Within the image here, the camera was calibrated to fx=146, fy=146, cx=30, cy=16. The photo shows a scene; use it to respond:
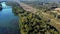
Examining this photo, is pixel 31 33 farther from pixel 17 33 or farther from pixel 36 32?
pixel 17 33

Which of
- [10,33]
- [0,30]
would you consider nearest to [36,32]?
[10,33]

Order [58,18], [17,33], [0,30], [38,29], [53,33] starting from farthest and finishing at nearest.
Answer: [58,18], [0,30], [17,33], [38,29], [53,33]

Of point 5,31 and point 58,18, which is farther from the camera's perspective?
point 58,18

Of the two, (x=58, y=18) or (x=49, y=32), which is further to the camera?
(x=58, y=18)

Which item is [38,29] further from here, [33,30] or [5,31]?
[5,31]

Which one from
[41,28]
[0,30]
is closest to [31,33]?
[41,28]

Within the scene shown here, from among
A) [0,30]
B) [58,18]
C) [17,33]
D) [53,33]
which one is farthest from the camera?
[58,18]

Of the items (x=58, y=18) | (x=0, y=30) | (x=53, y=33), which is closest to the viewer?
(x=53, y=33)

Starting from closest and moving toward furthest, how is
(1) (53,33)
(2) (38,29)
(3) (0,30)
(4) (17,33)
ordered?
(1) (53,33) → (2) (38,29) → (4) (17,33) → (3) (0,30)
